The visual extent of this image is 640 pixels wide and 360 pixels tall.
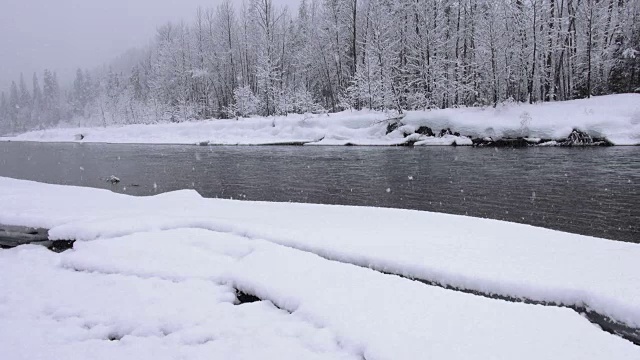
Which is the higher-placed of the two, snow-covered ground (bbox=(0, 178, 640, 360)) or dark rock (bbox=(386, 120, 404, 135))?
dark rock (bbox=(386, 120, 404, 135))

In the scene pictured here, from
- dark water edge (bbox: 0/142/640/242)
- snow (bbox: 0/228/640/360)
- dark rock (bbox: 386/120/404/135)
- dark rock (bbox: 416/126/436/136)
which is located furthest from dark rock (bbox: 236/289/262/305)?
dark rock (bbox: 386/120/404/135)

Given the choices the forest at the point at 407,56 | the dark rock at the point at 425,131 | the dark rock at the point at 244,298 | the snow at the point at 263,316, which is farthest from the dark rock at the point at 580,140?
the dark rock at the point at 244,298

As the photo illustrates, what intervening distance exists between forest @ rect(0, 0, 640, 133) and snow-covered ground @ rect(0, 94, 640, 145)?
2754 millimetres

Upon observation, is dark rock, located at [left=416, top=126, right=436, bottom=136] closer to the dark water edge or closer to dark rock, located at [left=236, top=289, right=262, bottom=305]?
the dark water edge

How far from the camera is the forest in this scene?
31203 mm

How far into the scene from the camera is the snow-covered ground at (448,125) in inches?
963

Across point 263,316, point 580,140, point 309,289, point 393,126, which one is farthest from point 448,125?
point 263,316

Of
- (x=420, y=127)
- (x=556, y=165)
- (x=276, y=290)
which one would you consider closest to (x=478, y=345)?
(x=276, y=290)

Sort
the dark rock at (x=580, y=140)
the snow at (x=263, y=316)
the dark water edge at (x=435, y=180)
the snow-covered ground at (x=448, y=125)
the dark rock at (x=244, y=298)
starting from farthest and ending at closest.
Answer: the snow-covered ground at (x=448, y=125)
the dark rock at (x=580, y=140)
the dark water edge at (x=435, y=180)
the dark rock at (x=244, y=298)
the snow at (x=263, y=316)

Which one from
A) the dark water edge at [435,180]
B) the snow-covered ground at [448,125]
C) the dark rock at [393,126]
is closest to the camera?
the dark water edge at [435,180]

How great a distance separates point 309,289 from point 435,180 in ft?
38.3

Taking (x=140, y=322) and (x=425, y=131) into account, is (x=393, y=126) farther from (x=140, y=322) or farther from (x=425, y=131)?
(x=140, y=322)

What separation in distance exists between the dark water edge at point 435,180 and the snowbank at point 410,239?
308cm

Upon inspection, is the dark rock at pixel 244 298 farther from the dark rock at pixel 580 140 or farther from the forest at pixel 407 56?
the forest at pixel 407 56
